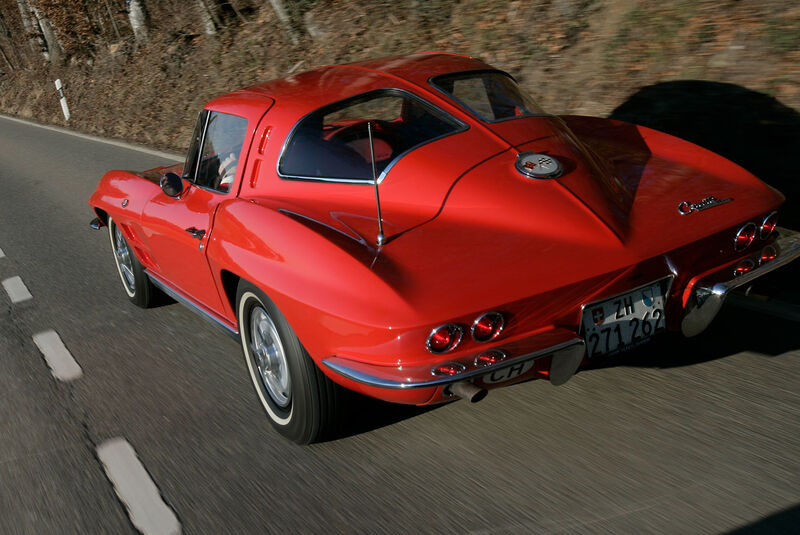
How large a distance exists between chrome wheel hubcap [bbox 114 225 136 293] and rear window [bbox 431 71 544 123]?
9.01 feet

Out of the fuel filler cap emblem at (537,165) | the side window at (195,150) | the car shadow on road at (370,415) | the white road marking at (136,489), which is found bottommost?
the car shadow on road at (370,415)

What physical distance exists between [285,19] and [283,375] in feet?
39.9

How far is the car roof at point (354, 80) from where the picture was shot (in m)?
3.71

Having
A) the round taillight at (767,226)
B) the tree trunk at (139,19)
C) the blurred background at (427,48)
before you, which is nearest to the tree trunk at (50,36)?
the blurred background at (427,48)

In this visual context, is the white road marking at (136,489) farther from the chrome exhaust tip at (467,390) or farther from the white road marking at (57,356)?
the chrome exhaust tip at (467,390)

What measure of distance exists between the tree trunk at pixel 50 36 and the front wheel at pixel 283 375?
87.7 ft

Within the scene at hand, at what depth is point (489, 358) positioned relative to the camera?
261 centimetres

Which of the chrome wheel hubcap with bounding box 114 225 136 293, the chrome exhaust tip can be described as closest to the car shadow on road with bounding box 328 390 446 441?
the chrome exhaust tip

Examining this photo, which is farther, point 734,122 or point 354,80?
point 734,122

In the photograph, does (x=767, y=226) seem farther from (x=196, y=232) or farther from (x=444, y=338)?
(x=196, y=232)

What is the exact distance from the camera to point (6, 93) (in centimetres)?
2942

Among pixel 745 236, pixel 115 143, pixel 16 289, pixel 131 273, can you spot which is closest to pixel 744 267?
pixel 745 236

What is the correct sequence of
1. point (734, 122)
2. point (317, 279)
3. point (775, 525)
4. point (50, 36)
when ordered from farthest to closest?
point (50, 36), point (734, 122), point (317, 279), point (775, 525)

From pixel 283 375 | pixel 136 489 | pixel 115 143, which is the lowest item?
pixel 115 143
